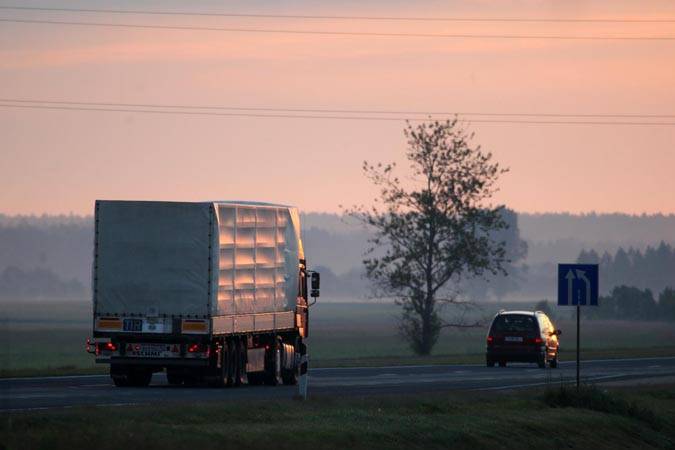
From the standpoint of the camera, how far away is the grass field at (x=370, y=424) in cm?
1886

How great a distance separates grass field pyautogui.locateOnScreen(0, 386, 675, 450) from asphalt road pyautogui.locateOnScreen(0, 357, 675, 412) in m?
3.01

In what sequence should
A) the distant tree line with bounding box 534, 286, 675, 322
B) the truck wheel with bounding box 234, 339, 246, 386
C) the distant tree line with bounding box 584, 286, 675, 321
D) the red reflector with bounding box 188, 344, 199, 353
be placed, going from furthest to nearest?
the distant tree line with bounding box 584, 286, 675, 321
the distant tree line with bounding box 534, 286, 675, 322
the truck wheel with bounding box 234, 339, 246, 386
the red reflector with bounding box 188, 344, 199, 353

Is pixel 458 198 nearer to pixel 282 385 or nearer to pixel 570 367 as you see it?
pixel 570 367

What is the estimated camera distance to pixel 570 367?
157 feet

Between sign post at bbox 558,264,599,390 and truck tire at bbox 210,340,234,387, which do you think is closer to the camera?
sign post at bbox 558,264,599,390

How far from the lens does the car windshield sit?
156 feet

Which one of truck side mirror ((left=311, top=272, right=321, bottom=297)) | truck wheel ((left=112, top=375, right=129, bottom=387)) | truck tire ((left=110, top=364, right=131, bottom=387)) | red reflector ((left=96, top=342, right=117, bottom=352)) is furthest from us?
truck side mirror ((left=311, top=272, right=321, bottom=297))

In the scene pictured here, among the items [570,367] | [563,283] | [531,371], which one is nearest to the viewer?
[563,283]

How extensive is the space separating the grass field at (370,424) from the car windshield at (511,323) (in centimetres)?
1780

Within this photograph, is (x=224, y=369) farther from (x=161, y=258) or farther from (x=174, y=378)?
(x=161, y=258)

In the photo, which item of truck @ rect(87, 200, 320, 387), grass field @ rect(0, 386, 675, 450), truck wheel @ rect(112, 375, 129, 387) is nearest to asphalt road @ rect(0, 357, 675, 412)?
truck wheel @ rect(112, 375, 129, 387)

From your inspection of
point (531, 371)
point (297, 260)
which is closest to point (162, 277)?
point (297, 260)

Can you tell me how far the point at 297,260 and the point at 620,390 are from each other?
Answer: 25.7 ft

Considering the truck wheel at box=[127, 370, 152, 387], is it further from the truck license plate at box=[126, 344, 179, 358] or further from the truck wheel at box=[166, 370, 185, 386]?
the truck license plate at box=[126, 344, 179, 358]
